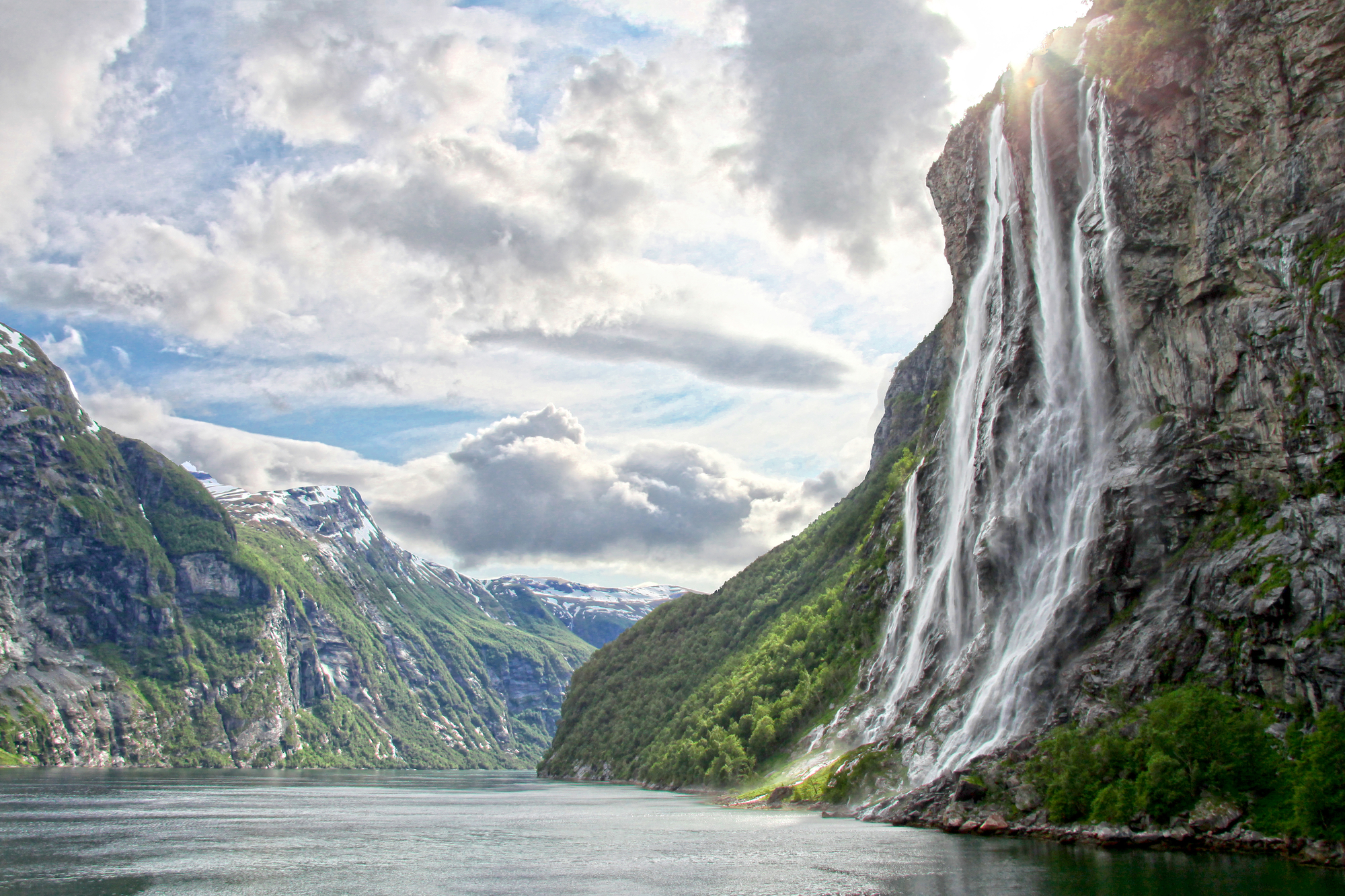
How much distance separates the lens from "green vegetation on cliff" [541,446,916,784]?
357ft

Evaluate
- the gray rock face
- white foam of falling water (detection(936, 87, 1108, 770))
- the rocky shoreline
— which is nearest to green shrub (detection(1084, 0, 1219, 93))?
the gray rock face

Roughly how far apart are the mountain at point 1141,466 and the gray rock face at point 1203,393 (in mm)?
153

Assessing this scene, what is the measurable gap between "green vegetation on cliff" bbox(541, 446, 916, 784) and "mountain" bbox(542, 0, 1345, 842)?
69.5ft

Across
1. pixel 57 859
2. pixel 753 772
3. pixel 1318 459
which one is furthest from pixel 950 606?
pixel 57 859

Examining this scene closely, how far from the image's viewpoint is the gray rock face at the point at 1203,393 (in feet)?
143

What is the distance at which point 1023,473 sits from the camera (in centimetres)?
6444

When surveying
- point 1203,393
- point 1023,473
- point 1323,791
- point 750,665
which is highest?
point 1203,393

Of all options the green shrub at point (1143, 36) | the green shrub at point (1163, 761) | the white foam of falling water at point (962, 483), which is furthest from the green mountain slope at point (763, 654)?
the green shrub at point (1163, 761)

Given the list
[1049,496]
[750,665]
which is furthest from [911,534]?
[750,665]

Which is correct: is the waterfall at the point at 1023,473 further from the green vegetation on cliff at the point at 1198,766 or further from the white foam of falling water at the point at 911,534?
the white foam of falling water at the point at 911,534

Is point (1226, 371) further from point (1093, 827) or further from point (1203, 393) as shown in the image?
point (1093, 827)

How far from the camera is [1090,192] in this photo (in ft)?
210

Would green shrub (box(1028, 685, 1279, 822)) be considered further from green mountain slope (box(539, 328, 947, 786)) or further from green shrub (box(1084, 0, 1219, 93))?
green mountain slope (box(539, 328, 947, 786))

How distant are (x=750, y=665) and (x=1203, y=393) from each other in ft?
316
